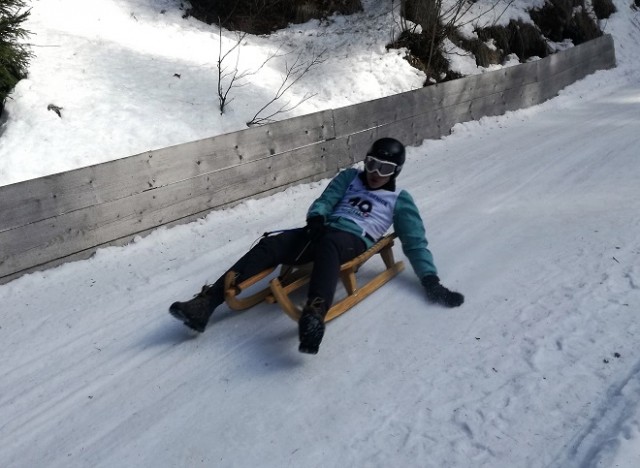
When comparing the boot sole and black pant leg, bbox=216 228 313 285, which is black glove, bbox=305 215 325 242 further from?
the boot sole

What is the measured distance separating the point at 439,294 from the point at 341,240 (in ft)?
2.18

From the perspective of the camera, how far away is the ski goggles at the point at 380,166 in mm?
4242

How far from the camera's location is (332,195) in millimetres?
4379

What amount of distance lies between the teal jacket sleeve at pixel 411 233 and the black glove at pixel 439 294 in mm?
96

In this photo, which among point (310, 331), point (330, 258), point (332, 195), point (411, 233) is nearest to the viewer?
point (310, 331)

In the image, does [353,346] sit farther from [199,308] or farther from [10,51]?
[10,51]

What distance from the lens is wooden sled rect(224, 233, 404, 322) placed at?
365cm

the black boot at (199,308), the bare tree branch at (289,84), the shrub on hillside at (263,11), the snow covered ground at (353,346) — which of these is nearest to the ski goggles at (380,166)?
the snow covered ground at (353,346)

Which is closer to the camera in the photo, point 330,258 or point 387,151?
point 330,258

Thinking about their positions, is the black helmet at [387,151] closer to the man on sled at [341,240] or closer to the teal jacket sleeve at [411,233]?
the man on sled at [341,240]

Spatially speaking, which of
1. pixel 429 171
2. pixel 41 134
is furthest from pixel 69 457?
pixel 429 171

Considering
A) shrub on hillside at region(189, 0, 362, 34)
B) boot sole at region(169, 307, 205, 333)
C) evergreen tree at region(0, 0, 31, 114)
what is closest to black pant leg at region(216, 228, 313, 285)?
boot sole at region(169, 307, 205, 333)

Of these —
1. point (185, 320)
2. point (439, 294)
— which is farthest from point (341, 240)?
point (185, 320)

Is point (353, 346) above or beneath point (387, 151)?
beneath
